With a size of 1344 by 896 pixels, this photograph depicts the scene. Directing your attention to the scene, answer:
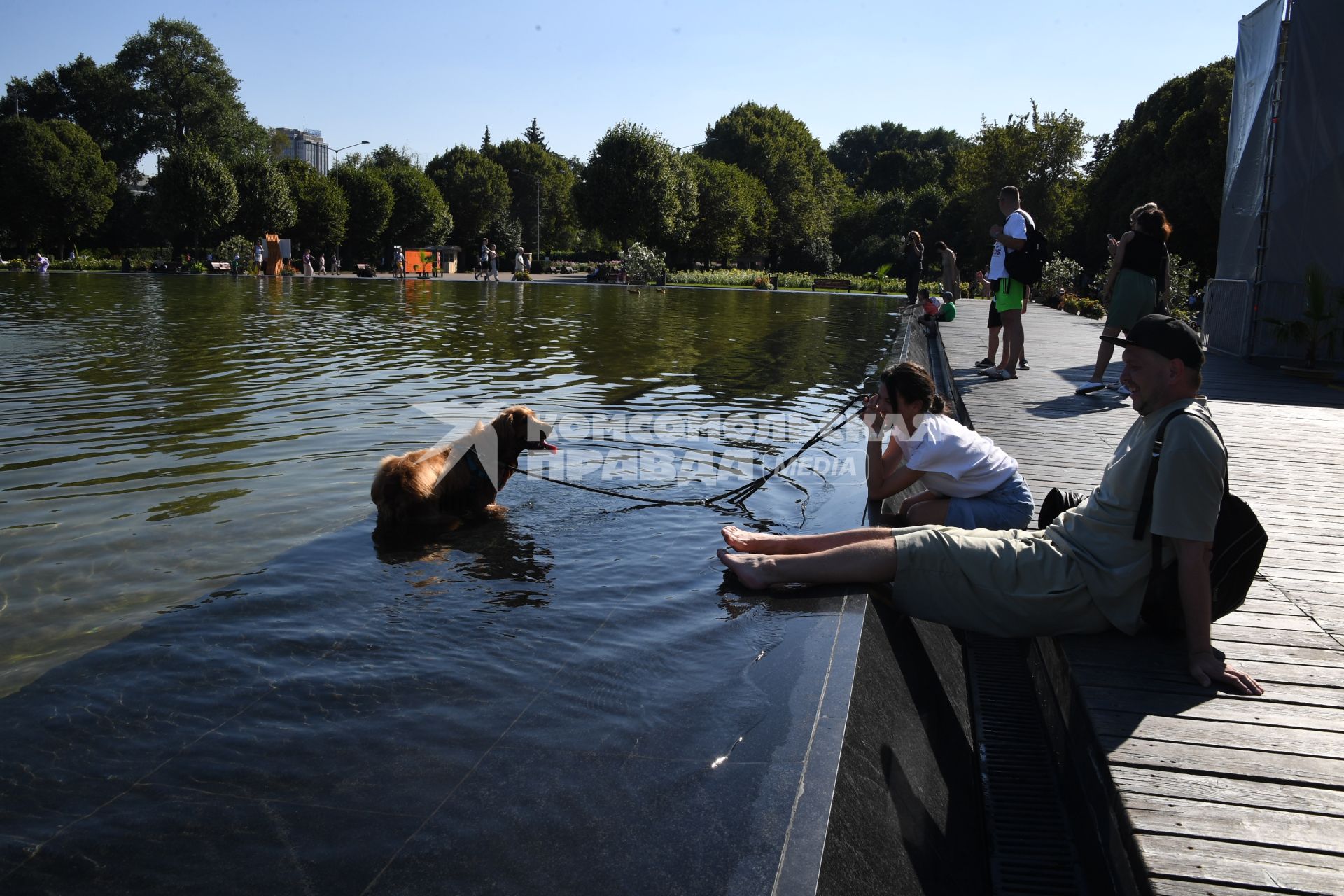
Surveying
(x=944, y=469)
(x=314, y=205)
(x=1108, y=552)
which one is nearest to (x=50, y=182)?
(x=314, y=205)

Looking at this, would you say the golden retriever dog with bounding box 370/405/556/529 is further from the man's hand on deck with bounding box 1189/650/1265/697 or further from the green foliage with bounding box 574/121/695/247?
the green foliage with bounding box 574/121/695/247

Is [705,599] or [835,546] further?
[705,599]

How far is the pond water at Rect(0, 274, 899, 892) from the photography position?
3.68 metres

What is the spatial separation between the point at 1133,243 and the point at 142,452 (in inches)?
397

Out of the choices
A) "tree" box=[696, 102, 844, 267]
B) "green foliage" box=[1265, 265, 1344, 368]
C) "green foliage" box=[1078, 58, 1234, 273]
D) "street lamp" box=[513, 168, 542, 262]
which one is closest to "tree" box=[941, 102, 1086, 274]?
"green foliage" box=[1078, 58, 1234, 273]

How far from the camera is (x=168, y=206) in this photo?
203ft

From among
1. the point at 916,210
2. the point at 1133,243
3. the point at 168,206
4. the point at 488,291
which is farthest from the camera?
the point at 916,210

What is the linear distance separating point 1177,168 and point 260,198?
55081 millimetres

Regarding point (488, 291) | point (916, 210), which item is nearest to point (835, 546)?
point (488, 291)

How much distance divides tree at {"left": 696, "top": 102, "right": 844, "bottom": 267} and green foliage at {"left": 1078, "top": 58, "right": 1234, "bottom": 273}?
2836 cm

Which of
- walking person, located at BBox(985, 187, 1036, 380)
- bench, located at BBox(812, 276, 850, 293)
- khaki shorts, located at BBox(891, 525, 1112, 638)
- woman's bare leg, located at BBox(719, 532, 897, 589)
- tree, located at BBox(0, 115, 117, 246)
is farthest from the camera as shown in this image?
tree, located at BBox(0, 115, 117, 246)

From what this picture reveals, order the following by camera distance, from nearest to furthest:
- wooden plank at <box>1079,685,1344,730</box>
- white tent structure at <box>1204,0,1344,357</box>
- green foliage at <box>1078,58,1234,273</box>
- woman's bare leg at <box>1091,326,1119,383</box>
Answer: wooden plank at <box>1079,685,1344,730</box> < woman's bare leg at <box>1091,326,1119,383</box> < white tent structure at <box>1204,0,1344,357</box> < green foliage at <box>1078,58,1234,273</box>

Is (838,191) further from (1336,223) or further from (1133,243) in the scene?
(1133,243)

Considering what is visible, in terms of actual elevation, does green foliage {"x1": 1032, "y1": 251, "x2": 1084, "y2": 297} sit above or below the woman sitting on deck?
above
